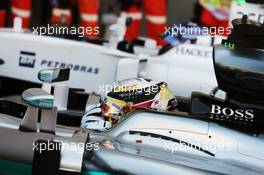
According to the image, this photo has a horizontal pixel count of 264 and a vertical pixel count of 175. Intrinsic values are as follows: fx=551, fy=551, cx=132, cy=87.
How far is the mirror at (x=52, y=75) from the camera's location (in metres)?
2.04

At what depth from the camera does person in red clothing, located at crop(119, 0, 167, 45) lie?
16.2 ft

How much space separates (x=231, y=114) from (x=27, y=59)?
1685 mm

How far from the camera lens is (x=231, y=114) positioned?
2.08 metres

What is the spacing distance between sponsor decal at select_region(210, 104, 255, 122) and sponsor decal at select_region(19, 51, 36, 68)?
1.60 meters

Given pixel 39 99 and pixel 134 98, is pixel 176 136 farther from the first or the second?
pixel 39 99

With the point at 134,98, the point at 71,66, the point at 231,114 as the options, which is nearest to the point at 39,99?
the point at 134,98

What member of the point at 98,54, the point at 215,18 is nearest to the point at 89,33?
the point at 215,18

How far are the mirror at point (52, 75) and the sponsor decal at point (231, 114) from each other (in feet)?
1.91

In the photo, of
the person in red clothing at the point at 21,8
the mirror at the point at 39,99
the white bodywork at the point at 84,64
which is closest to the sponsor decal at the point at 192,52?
the white bodywork at the point at 84,64

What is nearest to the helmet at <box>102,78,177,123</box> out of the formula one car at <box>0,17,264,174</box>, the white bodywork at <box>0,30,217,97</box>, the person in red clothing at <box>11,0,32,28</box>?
the formula one car at <box>0,17,264,174</box>

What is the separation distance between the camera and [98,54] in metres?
3.39

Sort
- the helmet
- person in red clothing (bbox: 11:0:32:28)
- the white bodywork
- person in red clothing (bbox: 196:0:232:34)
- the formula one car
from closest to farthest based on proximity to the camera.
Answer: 1. the formula one car
2. the helmet
3. the white bodywork
4. person in red clothing (bbox: 196:0:232:34)
5. person in red clothing (bbox: 11:0:32:28)
